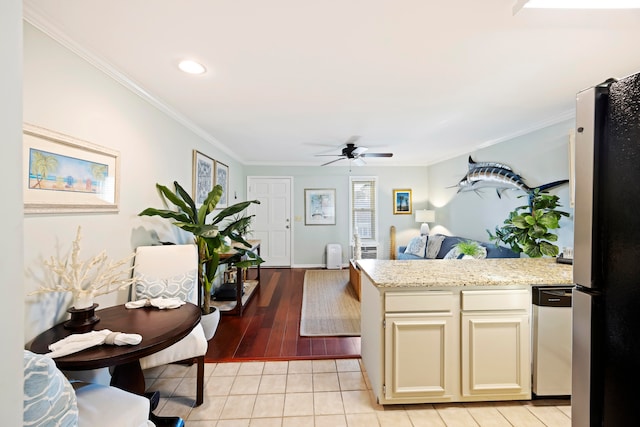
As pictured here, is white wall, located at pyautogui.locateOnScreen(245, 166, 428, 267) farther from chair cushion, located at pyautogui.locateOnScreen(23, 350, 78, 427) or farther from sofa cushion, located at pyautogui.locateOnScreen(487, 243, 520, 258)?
chair cushion, located at pyautogui.locateOnScreen(23, 350, 78, 427)

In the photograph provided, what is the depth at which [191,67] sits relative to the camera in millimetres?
1947

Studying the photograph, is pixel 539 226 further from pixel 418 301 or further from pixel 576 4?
pixel 576 4

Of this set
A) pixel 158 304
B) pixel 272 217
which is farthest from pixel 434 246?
pixel 158 304

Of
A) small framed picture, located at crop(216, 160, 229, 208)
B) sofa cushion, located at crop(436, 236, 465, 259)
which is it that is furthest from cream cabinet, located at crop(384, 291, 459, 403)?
small framed picture, located at crop(216, 160, 229, 208)

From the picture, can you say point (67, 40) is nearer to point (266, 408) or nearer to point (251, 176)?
point (266, 408)

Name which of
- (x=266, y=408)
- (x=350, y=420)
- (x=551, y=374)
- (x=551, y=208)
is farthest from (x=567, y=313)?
(x=266, y=408)

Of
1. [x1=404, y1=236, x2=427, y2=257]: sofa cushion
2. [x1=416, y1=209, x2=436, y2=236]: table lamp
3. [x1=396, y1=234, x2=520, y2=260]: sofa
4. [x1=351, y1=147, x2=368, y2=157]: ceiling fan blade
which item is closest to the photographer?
[x1=351, y1=147, x2=368, y2=157]: ceiling fan blade

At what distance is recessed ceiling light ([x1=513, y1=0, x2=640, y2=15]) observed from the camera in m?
1.30

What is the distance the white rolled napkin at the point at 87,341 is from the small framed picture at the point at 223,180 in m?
3.10

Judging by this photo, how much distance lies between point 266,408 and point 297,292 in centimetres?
259

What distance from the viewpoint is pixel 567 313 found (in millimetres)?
1850

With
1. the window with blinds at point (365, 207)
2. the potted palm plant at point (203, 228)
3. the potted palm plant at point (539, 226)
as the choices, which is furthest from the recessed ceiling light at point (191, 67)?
the window with blinds at point (365, 207)

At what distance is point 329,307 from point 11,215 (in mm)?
3521

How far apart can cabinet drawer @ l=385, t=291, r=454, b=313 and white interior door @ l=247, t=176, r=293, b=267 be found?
4.55 meters
